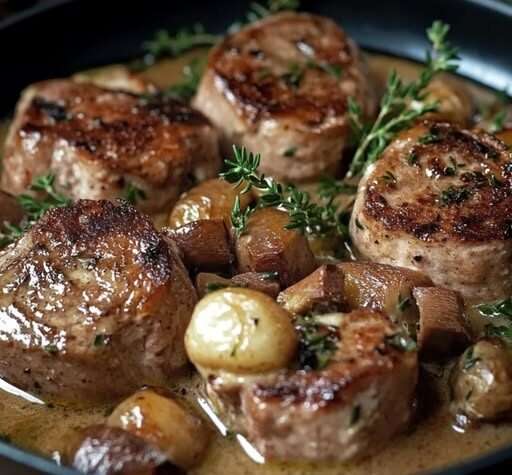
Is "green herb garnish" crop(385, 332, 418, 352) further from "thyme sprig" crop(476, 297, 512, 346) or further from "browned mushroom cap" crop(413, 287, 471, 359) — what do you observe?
"thyme sprig" crop(476, 297, 512, 346)

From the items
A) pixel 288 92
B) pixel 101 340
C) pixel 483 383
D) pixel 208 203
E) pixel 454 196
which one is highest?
pixel 454 196

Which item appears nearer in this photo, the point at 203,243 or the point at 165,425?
the point at 165,425

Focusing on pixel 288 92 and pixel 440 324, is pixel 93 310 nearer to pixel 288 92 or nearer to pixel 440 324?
pixel 440 324

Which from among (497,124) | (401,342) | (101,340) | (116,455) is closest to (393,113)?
(497,124)

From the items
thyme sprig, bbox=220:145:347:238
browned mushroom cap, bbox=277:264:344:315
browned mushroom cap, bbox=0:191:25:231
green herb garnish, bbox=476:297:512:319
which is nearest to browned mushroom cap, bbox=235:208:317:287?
thyme sprig, bbox=220:145:347:238

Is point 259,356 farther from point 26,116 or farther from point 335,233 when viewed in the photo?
point 26,116

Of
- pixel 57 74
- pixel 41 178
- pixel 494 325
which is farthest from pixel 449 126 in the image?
pixel 57 74
